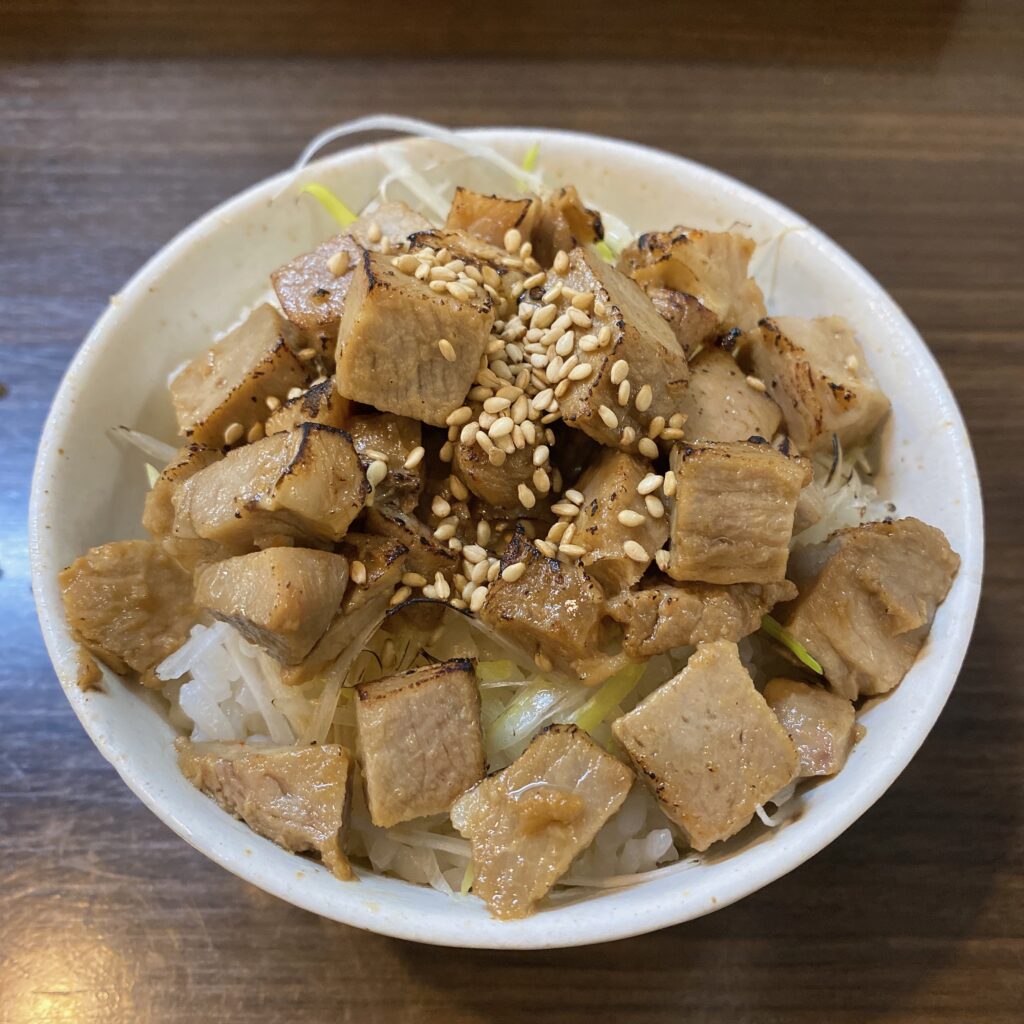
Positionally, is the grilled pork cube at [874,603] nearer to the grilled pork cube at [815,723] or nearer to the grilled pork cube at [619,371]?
the grilled pork cube at [815,723]

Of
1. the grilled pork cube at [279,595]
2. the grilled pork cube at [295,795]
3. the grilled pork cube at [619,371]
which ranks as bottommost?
the grilled pork cube at [295,795]

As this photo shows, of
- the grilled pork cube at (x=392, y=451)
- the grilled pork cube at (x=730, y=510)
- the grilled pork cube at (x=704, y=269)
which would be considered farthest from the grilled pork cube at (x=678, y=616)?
the grilled pork cube at (x=704, y=269)

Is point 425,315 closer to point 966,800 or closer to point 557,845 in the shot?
point 557,845

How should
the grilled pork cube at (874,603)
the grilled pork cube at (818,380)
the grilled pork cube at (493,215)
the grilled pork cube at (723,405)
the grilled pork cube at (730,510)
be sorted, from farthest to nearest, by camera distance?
the grilled pork cube at (493,215) < the grilled pork cube at (818,380) < the grilled pork cube at (723,405) < the grilled pork cube at (874,603) < the grilled pork cube at (730,510)

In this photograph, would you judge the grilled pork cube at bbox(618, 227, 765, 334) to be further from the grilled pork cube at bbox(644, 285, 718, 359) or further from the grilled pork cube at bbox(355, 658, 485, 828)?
the grilled pork cube at bbox(355, 658, 485, 828)

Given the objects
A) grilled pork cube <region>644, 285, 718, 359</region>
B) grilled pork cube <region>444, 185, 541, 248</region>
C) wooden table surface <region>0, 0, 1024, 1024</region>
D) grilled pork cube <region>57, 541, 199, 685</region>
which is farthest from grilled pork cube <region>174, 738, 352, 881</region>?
grilled pork cube <region>444, 185, 541, 248</region>

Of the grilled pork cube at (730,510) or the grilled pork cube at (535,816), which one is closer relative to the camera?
the grilled pork cube at (535,816)
